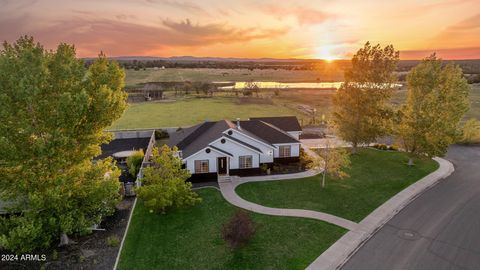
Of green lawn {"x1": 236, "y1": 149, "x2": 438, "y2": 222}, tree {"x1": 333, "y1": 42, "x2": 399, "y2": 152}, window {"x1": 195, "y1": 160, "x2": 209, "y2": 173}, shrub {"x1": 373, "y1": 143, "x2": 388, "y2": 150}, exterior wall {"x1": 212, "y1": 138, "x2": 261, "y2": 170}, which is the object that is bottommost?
green lawn {"x1": 236, "y1": 149, "x2": 438, "y2": 222}

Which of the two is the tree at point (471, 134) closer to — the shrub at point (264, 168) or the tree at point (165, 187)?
the shrub at point (264, 168)

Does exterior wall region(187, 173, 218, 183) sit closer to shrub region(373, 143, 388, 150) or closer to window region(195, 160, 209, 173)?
window region(195, 160, 209, 173)

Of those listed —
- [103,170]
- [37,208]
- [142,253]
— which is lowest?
[142,253]

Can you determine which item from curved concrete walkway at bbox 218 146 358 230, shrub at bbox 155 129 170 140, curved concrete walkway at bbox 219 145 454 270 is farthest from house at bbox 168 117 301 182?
shrub at bbox 155 129 170 140

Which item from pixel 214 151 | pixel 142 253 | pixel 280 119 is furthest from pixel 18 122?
pixel 280 119

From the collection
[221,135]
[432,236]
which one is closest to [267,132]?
[221,135]

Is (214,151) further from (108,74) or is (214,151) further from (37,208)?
(37,208)

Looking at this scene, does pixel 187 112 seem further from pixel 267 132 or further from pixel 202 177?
pixel 202 177
